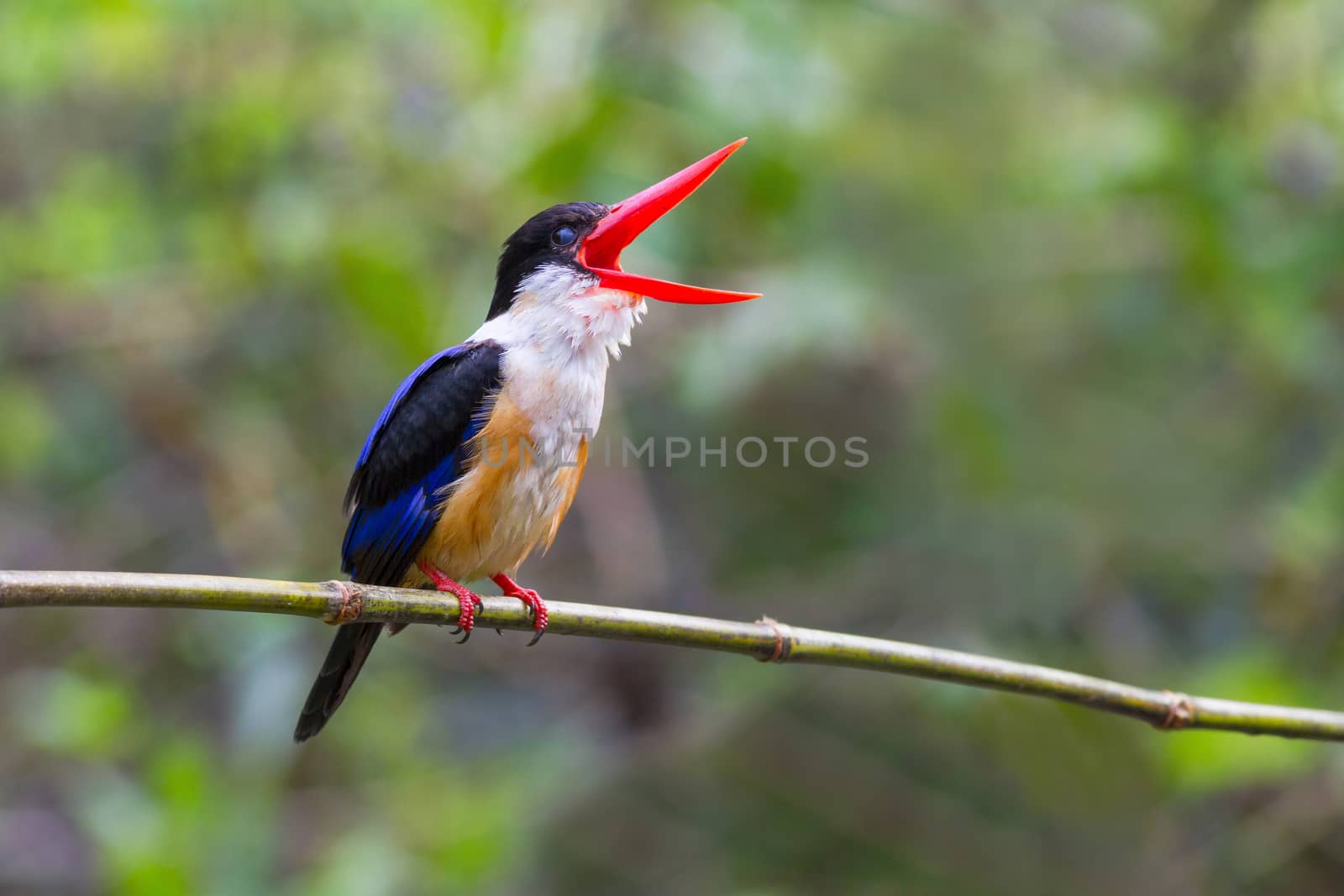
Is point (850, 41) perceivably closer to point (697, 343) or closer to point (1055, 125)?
point (1055, 125)

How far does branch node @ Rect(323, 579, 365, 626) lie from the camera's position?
1.49 meters

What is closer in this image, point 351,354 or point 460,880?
point 460,880

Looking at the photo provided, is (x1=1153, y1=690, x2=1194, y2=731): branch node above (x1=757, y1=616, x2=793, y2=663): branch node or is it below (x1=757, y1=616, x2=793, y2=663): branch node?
above

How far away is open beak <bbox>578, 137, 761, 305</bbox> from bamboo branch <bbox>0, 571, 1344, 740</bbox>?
1.42ft

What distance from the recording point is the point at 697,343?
12.8 ft

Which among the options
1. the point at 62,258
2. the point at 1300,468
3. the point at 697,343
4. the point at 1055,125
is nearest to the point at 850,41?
the point at 1055,125

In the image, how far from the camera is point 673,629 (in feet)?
5.10

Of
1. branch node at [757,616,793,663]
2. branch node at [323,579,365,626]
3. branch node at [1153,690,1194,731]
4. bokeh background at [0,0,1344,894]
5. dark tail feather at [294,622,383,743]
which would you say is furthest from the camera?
bokeh background at [0,0,1344,894]

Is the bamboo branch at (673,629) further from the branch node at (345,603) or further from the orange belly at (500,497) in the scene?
the orange belly at (500,497)

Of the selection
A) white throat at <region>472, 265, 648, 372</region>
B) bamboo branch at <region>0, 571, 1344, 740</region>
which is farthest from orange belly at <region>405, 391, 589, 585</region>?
bamboo branch at <region>0, 571, 1344, 740</region>

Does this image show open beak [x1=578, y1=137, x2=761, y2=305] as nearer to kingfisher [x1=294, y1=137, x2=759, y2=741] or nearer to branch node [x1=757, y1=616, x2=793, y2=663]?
kingfisher [x1=294, y1=137, x2=759, y2=741]

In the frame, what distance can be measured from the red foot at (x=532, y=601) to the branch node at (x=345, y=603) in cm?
23

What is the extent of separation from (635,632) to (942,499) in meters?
2.62

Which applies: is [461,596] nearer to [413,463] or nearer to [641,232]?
[413,463]
